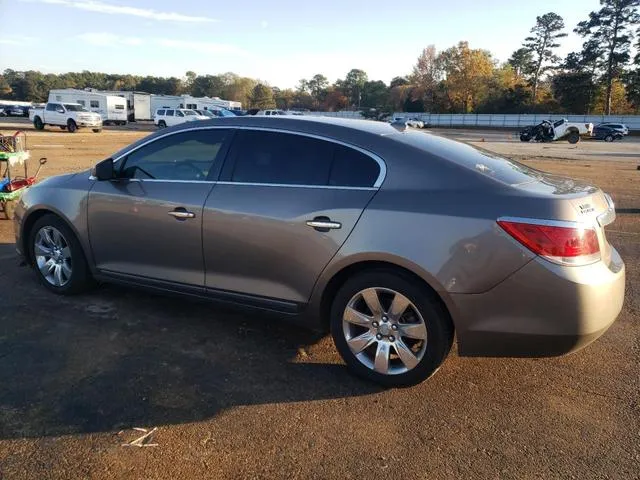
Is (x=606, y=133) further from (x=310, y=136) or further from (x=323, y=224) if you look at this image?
(x=323, y=224)

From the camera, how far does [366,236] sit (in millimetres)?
3330

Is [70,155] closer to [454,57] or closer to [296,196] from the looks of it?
[296,196]

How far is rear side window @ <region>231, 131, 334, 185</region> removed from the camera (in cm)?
368

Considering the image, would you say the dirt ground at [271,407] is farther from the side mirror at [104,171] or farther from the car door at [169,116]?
the car door at [169,116]

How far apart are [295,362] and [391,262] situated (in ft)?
3.49

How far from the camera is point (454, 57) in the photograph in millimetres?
95062

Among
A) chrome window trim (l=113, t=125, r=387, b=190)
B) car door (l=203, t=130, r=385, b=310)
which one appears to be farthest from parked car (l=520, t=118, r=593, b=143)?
car door (l=203, t=130, r=385, b=310)

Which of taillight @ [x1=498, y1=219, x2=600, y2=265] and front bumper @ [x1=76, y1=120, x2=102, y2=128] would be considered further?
front bumper @ [x1=76, y1=120, x2=102, y2=128]

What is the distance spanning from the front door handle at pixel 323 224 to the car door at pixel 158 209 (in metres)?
0.93

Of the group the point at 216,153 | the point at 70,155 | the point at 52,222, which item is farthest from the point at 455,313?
the point at 70,155

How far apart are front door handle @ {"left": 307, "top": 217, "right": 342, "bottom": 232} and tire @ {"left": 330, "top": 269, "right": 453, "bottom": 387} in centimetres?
35

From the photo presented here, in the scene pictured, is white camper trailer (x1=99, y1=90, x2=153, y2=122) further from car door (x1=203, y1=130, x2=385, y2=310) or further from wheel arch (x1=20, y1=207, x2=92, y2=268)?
car door (x1=203, y1=130, x2=385, y2=310)

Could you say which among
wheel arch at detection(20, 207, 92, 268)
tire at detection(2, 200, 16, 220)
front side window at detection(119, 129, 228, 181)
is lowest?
tire at detection(2, 200, 16, 220)

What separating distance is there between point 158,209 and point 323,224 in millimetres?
1434
